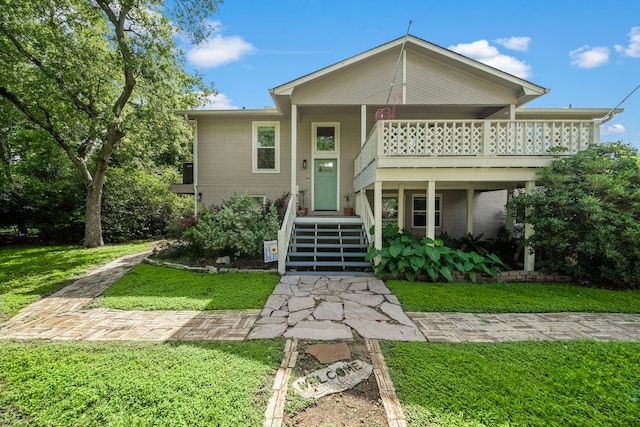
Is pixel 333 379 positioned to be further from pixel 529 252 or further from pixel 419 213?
pixel 419 213

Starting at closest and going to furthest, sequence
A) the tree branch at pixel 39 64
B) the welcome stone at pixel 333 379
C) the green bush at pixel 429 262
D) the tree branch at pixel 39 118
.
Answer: the welcome stone at pixel 333 379 → the green bush at pixel 429 262 → the tree branch at pixel 39 64 → the tree branch at pixel 39 118

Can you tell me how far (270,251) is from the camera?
Answer: 256 inches

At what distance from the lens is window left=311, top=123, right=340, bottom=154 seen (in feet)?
32.0

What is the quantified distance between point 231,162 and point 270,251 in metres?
4.89

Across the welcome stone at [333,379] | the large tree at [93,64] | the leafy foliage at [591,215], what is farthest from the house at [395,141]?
the welcome stone at [333,379]

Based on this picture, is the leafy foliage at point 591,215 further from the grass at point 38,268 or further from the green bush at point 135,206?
the green bush at point 135,206

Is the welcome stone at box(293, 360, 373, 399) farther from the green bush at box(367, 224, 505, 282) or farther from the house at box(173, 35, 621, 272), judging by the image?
the house at box(173, 35, 621, 272)

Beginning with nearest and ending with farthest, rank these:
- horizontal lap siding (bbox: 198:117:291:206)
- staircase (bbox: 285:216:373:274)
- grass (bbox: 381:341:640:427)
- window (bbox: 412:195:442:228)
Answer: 1. grass (bbox: 381:341:640:427)
2. staircase (bbox: 285:216:373:274)
3. horizontal lap siding (bbox: 198:117:291:206)
4. window (bbox: 412:195:442:228)

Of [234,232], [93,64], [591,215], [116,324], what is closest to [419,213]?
[591,215]

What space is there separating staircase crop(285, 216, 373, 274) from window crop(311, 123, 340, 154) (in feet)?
9.05

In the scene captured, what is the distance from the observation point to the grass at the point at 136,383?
2111 millimetres

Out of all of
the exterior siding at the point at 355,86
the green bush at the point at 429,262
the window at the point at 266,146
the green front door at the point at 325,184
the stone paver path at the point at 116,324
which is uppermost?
the exterior siding at the point at 355,86

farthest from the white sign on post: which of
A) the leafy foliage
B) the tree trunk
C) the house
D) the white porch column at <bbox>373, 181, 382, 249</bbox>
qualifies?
the tree trunk

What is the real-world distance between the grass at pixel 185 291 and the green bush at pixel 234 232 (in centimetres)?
87
